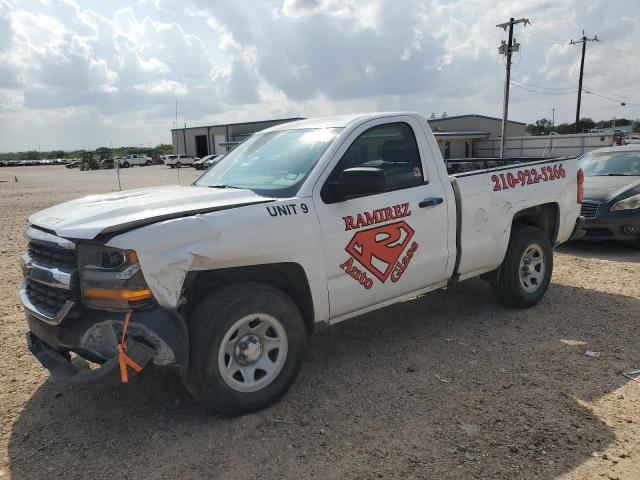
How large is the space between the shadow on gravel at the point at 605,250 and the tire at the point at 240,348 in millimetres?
6131

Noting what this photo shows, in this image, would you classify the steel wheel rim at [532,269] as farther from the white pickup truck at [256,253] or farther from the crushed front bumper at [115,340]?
the crushed front bumper at [115,340]

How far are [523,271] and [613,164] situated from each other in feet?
17.2

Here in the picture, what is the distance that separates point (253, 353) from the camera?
11.4 ft

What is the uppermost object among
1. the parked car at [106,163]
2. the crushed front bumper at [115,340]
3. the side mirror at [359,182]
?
the side mirror at [359,182]

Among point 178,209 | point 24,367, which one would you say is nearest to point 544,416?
point 178,209

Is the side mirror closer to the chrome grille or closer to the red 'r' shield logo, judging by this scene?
the red 'r' shield logo

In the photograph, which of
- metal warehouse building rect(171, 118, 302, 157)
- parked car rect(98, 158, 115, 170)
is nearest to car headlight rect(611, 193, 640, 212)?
metal warehouse building rect(171, 118, 302, 157)

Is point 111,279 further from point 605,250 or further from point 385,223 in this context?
point 605,250

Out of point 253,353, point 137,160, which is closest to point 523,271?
point 253,353

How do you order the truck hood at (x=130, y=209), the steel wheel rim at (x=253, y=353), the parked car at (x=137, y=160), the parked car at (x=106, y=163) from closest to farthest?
the truck hood at (x=130, y=209), the steel wheel rim at (x=253, y=353), the parked car at (x=106, y=163), the parked car at (x=137, y=160)

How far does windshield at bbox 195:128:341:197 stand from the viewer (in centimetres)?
391

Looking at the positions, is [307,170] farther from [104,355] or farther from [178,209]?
[104,355]

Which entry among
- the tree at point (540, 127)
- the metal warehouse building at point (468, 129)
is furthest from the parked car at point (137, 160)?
the tree at point (540, 127)

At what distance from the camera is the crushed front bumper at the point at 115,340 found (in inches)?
119
